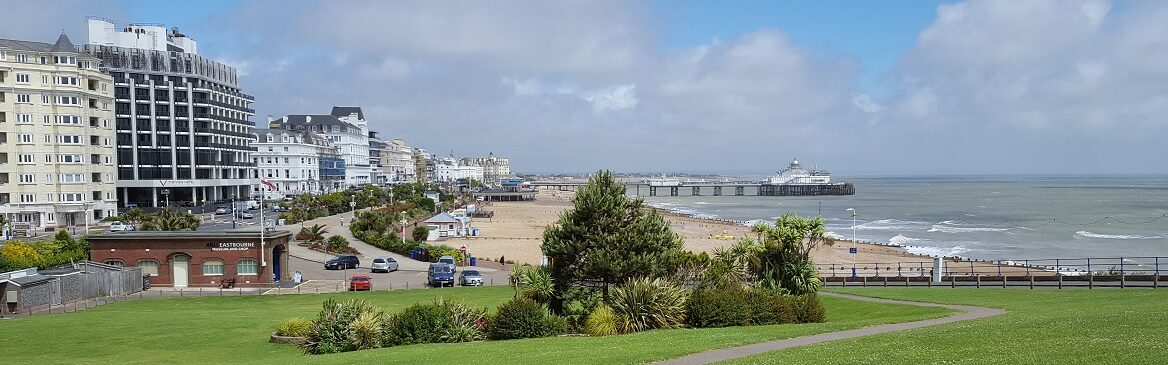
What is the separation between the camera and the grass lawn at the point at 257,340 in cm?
1656

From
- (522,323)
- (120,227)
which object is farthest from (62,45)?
(522,323)

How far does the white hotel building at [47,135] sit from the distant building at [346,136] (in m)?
77.2

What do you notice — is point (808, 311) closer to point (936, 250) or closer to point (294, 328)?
point (294, 328)

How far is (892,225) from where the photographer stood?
96.7 metres

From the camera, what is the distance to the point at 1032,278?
2853 centimetres

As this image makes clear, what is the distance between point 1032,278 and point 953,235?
5579 cm

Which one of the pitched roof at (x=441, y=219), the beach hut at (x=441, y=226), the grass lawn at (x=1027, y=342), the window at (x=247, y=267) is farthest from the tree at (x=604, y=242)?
the pitched roof at (x=441, y=219)

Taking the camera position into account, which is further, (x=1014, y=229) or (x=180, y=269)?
(x=1014, y=229)

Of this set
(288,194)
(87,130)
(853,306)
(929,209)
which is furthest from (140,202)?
(929,209)

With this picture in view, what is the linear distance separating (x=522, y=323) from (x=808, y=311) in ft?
24.5

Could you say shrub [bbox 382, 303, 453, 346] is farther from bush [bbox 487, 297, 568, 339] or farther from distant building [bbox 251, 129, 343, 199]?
distant building [bbox 251, 129, 343, 199]

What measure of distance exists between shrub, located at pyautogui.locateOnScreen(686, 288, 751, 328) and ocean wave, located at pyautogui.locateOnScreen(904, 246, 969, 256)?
4716cm

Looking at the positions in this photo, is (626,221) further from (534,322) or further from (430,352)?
(430,352)

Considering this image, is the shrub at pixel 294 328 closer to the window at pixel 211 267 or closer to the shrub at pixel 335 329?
the shrub at pixel 335 329
